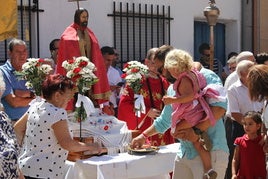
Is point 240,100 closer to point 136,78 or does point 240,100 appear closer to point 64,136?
point 136,78

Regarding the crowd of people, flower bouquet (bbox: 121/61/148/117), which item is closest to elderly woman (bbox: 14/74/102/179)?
the crowd of people

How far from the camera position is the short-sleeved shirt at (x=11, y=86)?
6492 mm

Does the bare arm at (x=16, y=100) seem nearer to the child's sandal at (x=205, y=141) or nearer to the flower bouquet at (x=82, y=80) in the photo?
the flower bouquet at (x=82, y=80)

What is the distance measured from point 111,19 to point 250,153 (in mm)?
4924

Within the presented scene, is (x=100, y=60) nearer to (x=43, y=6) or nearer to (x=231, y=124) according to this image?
(x=231, y=124)

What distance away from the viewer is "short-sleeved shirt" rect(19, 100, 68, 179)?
4590 mm

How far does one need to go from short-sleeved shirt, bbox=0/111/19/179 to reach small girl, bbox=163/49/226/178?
157cm

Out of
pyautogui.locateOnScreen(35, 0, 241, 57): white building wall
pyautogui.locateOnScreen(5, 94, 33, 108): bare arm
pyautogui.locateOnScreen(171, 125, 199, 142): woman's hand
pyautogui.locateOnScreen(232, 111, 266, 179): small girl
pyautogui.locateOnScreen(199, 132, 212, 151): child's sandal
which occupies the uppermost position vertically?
pyautogui.locateOnScreen(35, 0, 241, 57): white building wall

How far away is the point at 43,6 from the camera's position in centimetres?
928

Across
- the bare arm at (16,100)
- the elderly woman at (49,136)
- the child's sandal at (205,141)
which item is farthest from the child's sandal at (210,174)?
the bare arm at (16,100)

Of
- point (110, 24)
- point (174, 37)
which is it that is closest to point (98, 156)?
point (110, 24)

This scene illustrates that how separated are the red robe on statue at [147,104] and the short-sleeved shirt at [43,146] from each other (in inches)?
80.2

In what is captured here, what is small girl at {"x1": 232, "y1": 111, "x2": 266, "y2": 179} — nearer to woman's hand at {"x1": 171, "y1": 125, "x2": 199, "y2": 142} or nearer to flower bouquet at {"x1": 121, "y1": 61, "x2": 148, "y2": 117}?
flower bouquet at {"x1": 121, "y1": 61, "x2": 148, "y2": 117}

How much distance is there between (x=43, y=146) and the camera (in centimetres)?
461
